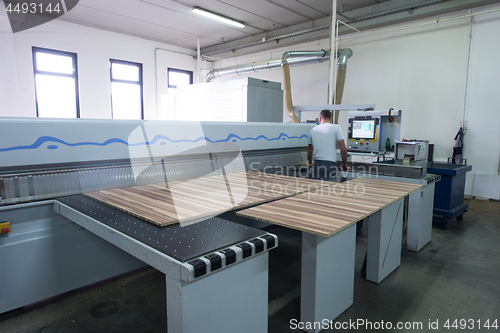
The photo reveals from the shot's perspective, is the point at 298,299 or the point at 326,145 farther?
the point at 326,145

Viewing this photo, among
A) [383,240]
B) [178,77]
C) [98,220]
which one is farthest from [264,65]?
[98,220]

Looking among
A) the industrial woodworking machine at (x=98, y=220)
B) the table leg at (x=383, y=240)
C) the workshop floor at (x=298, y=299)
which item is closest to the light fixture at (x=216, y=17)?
the industrial woodworking machine at (x=98, y=220)

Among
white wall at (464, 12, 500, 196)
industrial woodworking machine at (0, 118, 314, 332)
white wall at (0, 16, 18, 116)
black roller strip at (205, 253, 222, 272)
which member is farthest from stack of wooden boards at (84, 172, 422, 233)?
white wall at (0, 16, 18, 116)

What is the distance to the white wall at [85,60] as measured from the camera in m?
5.39

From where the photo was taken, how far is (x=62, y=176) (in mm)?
1897

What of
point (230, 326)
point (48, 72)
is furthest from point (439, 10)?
→ point (48, 72)

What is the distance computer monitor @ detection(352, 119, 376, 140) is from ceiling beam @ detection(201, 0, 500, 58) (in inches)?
75.5

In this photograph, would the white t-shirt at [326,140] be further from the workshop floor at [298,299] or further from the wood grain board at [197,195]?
the workshop floor at [298,299]

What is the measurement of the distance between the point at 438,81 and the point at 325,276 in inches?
179

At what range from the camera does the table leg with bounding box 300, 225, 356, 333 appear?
1682 millimetres

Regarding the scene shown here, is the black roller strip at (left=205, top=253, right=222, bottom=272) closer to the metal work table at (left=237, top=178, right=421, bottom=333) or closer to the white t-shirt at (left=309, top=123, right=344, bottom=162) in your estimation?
the metal work table at (left=237, top=178, right=421, bottom=333)

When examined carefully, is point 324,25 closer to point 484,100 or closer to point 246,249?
point 484,100

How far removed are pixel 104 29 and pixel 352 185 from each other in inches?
256

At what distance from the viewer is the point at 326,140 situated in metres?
3.24
